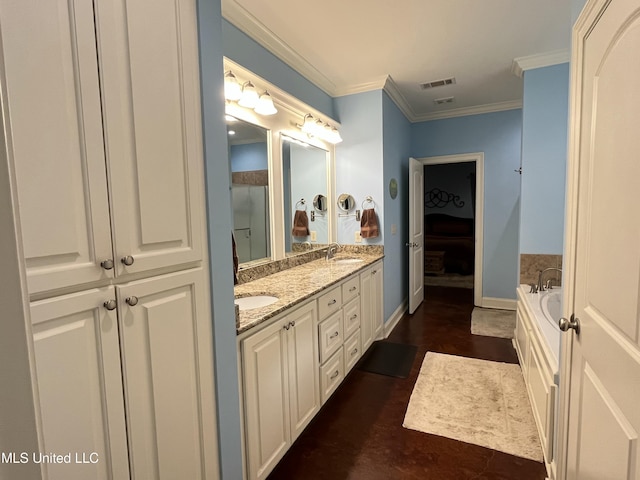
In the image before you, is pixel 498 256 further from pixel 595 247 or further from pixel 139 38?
pixel 139 38

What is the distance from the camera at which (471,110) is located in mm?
4211

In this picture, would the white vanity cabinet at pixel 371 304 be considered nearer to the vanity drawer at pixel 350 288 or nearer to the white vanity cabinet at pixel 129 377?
the vanity drawer at pixel 350 288

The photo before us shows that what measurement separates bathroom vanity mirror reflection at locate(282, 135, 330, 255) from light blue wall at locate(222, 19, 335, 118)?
0.41 m

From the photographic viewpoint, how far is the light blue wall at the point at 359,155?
3.32m

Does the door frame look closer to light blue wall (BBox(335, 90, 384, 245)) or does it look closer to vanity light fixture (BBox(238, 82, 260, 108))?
light blue wall (BBox(335, 90, 384, 245))

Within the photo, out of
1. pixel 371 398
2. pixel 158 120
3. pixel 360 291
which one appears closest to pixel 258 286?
pixel 360 291

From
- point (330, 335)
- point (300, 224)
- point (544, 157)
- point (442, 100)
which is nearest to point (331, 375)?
point (330, 335)

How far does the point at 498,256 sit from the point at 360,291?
2498 mm

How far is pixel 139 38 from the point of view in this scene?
0.91 metres

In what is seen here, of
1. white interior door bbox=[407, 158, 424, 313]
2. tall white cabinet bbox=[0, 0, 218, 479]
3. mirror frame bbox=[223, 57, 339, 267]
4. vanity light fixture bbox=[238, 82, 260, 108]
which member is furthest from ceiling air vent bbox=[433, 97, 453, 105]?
tall white cabinet bbox=[0, 0, 218, 479]

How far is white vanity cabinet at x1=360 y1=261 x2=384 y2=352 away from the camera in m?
2.83

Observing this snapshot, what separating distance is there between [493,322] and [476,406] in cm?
185

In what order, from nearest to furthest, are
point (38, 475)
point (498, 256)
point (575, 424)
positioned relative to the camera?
point (38, 475) < point (575, 424) < point (498, 256)

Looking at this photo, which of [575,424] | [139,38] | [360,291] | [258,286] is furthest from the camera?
[360,291]
